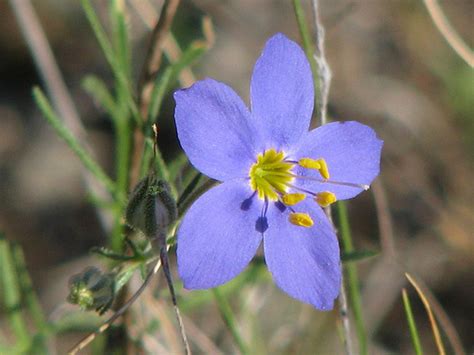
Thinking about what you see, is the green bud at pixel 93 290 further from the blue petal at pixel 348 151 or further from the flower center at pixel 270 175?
the blue petal at pixel 348 151

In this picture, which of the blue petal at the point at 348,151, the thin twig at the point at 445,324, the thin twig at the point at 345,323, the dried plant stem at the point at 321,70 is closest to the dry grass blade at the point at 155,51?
the dried plant stem at the point at 321,70

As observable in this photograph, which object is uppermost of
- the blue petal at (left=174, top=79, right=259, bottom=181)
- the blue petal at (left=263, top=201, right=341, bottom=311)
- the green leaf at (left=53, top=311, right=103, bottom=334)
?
the blue petal at (left=174, top=79, right=259, bottom=181)

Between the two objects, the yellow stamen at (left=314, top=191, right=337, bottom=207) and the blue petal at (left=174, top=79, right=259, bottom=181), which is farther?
the yellow stamen at (left=314, top=191, right=337, bottom=207)

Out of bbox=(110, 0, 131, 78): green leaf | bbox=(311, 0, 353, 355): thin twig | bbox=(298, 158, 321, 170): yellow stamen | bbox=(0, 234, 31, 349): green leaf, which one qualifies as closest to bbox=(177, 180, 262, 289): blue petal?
bbox=(298, 158, 321, 170): yellow stamen

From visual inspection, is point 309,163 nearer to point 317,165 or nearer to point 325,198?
point 317,165

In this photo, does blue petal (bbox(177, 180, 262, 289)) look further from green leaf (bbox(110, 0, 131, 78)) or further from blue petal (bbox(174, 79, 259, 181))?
green leaf (bbox(110, 0, 131, 78))

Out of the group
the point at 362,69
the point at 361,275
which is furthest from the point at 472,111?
the point at 361,275

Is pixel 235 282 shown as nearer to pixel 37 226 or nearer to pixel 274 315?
pixel 274 315
